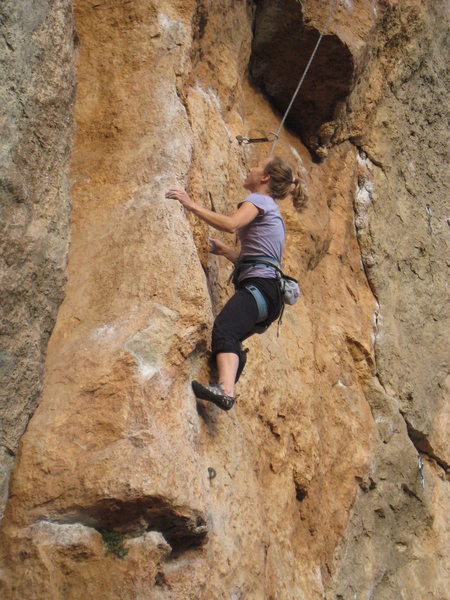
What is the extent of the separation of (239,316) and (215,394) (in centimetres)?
56

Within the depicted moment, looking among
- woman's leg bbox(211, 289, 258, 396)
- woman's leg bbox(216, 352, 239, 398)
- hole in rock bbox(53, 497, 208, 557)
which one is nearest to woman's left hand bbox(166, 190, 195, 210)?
woman's leg bbox(211, 289, 258, 396)

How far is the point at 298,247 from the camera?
7.95 metres

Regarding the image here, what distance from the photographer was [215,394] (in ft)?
16.4

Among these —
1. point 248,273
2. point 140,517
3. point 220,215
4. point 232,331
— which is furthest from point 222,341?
point 140,517

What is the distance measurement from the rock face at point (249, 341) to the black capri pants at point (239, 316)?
157mm

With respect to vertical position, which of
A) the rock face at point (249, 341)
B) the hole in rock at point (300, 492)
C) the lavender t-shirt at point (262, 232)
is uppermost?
the lavender t-shirt at point (262, 232)

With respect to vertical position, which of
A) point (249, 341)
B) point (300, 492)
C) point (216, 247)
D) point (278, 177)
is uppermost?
point (278, 177)

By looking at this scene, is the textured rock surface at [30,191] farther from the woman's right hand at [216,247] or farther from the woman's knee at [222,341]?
the woman's right hand at [216,247]

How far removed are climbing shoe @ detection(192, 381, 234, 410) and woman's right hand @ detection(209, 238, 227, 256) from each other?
4.16 feet

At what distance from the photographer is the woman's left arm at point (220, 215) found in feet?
17.3

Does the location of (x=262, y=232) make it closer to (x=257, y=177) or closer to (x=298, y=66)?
(x=257, y=177)

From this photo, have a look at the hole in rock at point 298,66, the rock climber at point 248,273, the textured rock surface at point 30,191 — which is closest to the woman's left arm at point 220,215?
the rock climber at point 248,273

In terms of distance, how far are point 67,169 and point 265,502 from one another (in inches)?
111

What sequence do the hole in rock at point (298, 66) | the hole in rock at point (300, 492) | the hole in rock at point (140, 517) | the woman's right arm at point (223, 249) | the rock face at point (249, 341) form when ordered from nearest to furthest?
the hole in rock at point (140, 517) < the rock face at point (249, 341) < the woman's right arm at point (223, 249) < the hole in rock at point (300, 492) < the hole in rock at point (298, 66)
